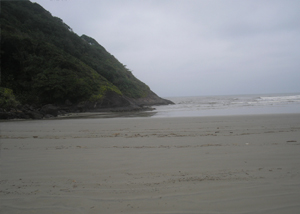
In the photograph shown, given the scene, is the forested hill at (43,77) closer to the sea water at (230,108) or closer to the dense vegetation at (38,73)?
the dense vegetation at (38,73)

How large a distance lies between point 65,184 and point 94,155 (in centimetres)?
154

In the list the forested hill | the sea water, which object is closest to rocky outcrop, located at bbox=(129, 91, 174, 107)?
the sea water

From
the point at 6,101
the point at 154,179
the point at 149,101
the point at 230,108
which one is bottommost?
the point at 154,179

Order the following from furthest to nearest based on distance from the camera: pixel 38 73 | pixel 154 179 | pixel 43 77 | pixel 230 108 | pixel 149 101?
1. pixel 149 101
2. pixel 38 73
3. pixel 43 77
4. pixel 230 108
5. pixel 154 179

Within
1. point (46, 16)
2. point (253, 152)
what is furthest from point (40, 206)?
point (46, 16)

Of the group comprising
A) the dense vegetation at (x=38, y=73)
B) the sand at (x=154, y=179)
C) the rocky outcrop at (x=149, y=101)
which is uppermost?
the dense vegetation at (x=38, y=73)

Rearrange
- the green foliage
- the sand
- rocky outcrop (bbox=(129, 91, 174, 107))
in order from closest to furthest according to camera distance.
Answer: the sand, the green foliage, rocky outcrop (bbox=(129, 91, 174, 107))

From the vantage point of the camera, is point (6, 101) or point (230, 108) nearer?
point (6, 101)

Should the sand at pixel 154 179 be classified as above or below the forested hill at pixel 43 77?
below

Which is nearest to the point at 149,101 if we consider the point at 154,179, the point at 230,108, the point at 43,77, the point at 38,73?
the point at 230,108

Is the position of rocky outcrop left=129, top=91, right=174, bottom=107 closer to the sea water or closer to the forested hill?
the sea water

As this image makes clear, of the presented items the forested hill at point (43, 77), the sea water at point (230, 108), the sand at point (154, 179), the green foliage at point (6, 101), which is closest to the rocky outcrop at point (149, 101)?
the sea water at point (230, 108)

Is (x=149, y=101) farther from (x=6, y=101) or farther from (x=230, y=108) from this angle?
(x=6, y=101)

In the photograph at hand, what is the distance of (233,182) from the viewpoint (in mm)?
3082
